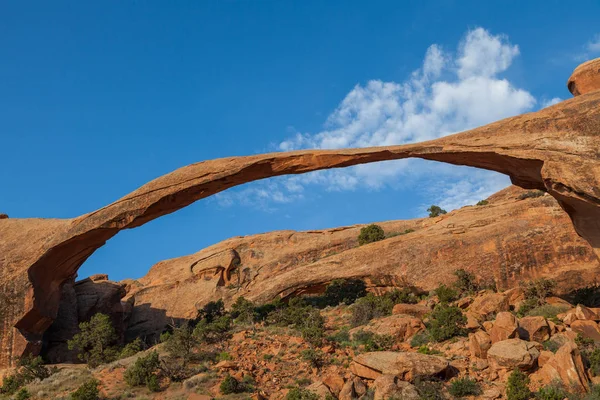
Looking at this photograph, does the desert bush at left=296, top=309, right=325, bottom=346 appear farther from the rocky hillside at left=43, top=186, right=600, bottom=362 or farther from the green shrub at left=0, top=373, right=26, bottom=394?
the green shrub at left=0, top=373, right=26, bottom=394

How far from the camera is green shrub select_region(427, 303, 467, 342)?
1784 centimetres

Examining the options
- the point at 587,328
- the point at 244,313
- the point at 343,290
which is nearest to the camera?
the point at 587,328

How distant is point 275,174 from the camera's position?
20375mm

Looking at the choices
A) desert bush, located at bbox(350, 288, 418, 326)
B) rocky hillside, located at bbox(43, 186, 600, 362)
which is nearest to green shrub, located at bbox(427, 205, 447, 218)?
rocky hillside, located at bbox(43, 186, 600, 362)

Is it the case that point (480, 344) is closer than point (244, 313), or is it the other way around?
point (480, 344)

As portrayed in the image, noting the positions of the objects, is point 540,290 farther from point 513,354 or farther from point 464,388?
point 464,388

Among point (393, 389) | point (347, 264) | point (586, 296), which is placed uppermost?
point (347, 264)

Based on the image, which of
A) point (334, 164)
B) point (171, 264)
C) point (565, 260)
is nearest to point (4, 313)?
point (334, 164)

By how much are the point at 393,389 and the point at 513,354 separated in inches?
144

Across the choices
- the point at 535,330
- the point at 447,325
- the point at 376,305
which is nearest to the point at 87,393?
the point at 447,325

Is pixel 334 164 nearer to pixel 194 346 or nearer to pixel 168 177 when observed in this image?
pixel 168 177

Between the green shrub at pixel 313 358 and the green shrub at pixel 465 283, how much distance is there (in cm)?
1070

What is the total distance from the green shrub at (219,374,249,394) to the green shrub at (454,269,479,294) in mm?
13983

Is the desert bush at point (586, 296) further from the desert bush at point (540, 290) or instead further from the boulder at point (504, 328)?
the boulder at point (504, 328)
